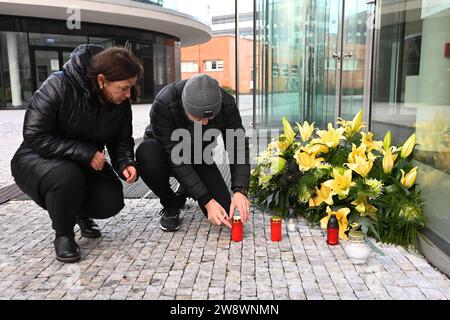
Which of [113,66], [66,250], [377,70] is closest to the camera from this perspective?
[113,66]

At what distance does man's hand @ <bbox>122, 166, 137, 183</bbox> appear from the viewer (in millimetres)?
2928

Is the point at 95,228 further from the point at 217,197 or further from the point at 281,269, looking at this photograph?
the point at 281,269

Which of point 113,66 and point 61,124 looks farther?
point 61,124

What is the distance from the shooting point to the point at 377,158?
3.26m

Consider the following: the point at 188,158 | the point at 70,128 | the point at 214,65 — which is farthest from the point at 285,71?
the point at 214,65

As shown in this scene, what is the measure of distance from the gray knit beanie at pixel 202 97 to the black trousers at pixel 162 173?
0.54 meters

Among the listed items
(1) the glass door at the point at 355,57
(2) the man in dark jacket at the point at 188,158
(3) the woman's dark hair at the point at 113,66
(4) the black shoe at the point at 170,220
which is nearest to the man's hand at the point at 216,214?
(2) the man in dark jacket at the point at 188,158

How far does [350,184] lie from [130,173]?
151cm

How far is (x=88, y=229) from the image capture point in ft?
10.3

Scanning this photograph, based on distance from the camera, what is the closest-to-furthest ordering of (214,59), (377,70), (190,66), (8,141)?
(377,70), (8,141), (214,59), (190,66)

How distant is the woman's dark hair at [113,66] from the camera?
8.48 ft

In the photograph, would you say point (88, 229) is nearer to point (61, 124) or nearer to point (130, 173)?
point (130, 173)

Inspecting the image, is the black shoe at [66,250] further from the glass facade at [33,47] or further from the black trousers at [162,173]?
the glass facade at [33,47]
